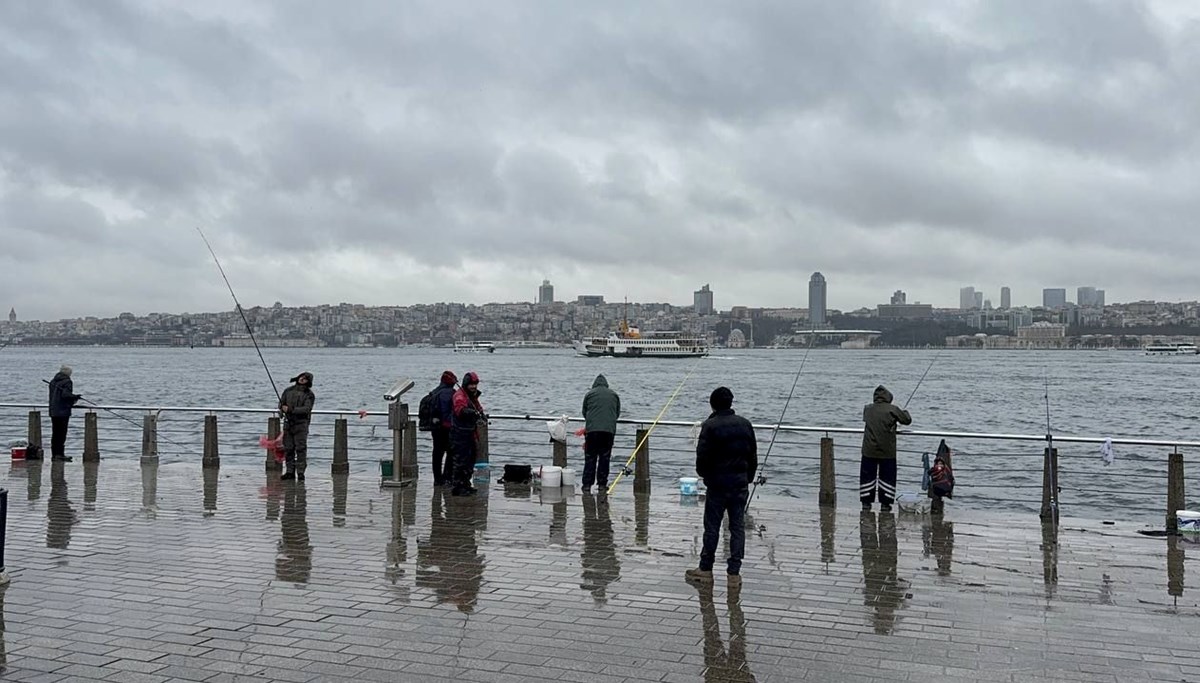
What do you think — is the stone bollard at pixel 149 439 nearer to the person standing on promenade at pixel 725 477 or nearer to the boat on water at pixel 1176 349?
the person standing on promenade at pixel 725 477

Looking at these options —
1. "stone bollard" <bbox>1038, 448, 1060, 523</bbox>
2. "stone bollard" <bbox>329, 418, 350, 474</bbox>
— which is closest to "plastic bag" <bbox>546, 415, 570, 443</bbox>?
"stone bollard" <bbox>329, 418, 350, 474</bbox>

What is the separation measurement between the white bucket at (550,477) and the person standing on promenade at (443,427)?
1221mm

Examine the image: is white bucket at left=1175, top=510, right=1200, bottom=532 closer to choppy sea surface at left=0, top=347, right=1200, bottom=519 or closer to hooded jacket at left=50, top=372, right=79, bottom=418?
choppy sea surface at left=0, top=347, right=1200, bottom=519

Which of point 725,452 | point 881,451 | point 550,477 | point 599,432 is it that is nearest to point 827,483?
point 881,451

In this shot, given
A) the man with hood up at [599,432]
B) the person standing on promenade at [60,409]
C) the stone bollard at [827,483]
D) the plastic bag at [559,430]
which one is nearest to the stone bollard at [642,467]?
the man with hood up at [599,432]

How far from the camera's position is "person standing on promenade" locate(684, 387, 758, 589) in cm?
901

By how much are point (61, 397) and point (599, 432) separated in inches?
370

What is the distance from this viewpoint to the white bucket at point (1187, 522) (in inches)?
445

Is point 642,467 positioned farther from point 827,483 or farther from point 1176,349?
point 1176,349

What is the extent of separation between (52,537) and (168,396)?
6439cm

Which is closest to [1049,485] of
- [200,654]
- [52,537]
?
[200,654]

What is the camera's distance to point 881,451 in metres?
13.0

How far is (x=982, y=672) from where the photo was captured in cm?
646

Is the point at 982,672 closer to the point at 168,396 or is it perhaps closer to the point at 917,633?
the point at 917,633
